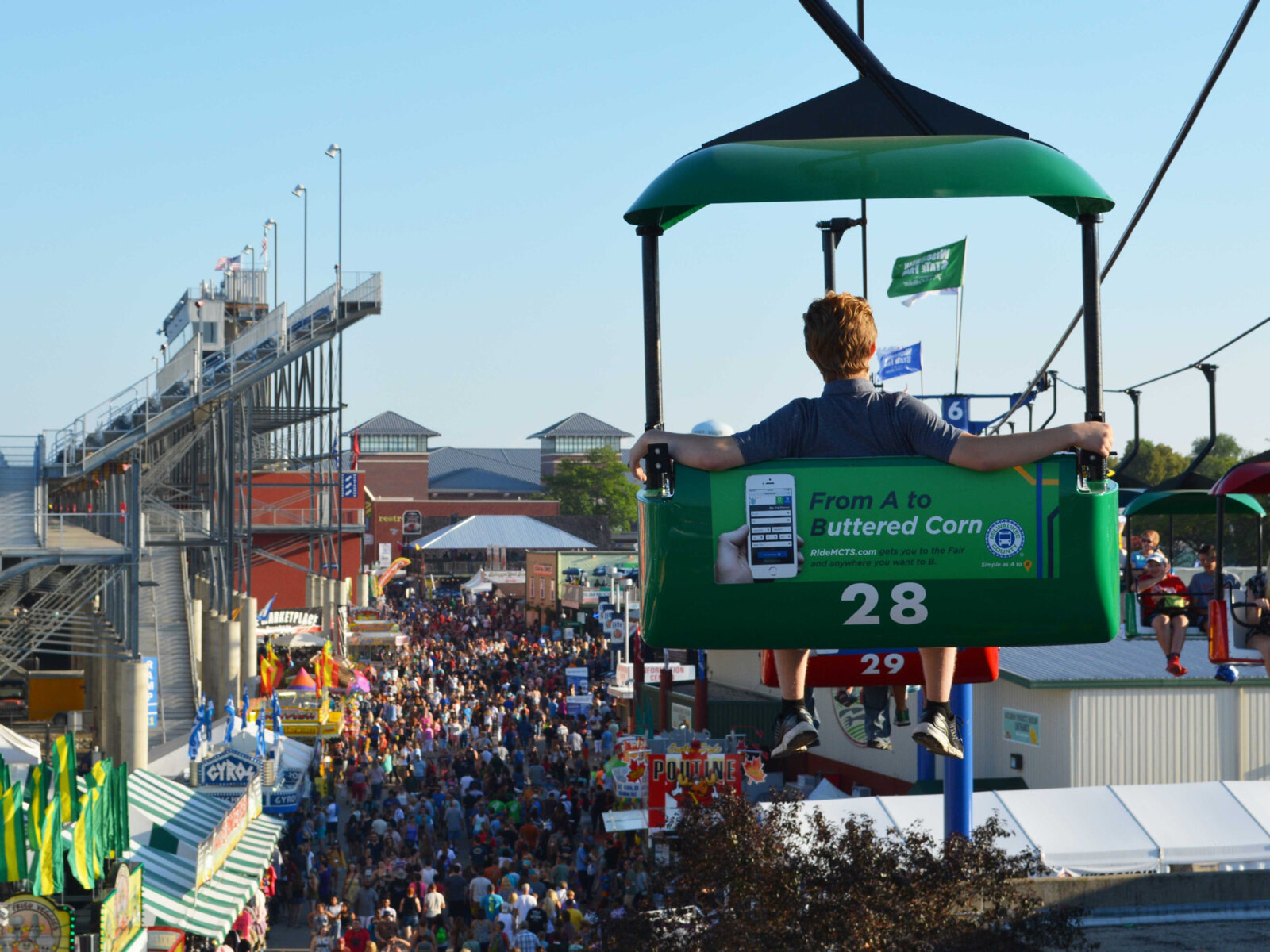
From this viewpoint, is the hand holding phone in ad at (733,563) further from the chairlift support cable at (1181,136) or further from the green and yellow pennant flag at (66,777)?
the green and yellow pennant flag at (66,777)

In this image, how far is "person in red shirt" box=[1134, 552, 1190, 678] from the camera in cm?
1205

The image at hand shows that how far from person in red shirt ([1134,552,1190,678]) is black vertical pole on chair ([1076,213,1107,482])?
26.6 feet

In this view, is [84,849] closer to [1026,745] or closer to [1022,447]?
[1022,447]

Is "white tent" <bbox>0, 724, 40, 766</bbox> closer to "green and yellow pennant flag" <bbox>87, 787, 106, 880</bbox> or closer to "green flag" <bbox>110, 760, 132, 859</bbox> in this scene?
"green flag" <bbox>110, 760, 132, 859</bbox>

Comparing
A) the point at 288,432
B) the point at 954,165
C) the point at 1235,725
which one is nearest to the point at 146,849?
the point at 954,165

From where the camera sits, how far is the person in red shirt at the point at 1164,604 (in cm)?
1205

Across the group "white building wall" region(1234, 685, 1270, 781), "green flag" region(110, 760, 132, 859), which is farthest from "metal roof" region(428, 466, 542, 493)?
"green flag" region(110, 760, 132, 859)

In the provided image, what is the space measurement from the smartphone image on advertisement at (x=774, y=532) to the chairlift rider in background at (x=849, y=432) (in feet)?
0.28

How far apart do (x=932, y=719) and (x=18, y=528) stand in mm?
29649

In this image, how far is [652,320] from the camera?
15.5 ft

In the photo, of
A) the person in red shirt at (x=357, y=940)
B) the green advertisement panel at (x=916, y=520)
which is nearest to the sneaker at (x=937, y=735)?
the green advertisement panel at (x=916, y=520)

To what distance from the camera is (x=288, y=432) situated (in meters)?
59.1

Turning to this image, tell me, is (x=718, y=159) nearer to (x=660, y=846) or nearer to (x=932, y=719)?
(x=932, y=719)

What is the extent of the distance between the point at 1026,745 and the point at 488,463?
135 m
